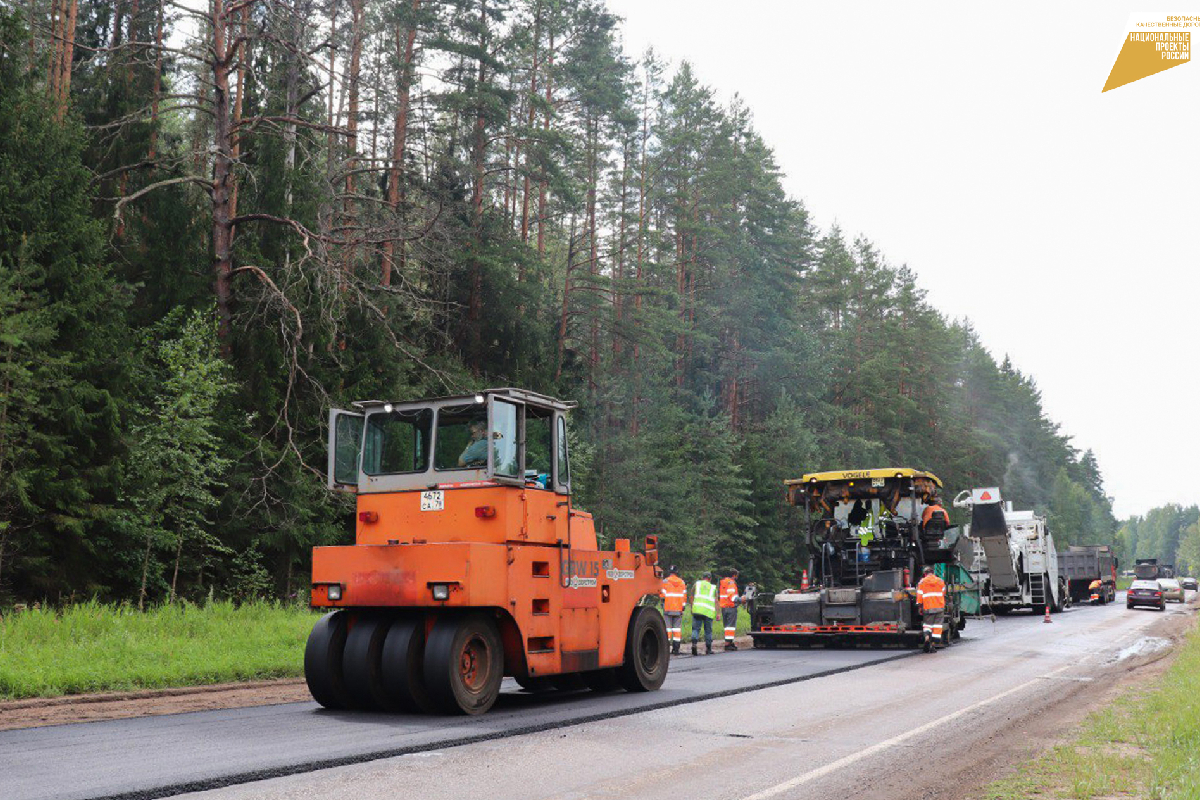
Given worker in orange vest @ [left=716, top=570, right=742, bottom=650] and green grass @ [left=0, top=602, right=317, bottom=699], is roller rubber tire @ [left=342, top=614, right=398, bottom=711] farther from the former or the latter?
worker in orange vest @ [left=716, top=570, right=742, bottom=650]

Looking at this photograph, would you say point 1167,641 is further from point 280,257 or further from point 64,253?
point 64,253

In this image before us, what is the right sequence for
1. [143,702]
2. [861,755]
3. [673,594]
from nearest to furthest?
[861,755], [143,702], [673,594]

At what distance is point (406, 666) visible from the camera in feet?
33.9

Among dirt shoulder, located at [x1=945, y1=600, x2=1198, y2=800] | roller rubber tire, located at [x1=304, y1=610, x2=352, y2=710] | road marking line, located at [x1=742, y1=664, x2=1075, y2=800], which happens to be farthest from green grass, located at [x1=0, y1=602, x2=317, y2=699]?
dirt shoulder, located at [x1=945, y1=600, x2=1198, y2=800]

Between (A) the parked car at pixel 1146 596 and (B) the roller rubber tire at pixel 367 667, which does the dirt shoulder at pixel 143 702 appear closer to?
(B) the roller rubber tire at pixel 367 667

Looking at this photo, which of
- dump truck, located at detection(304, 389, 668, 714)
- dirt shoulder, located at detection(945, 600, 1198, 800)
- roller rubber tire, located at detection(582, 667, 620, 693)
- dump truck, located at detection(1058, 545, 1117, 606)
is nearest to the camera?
dirt shoulder, located at detection(945, 600, 1198, 800)

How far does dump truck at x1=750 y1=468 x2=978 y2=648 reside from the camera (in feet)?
67.2

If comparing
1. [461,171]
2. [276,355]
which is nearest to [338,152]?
[461,171]

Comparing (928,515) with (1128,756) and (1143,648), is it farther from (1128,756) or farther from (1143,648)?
(1128,756)

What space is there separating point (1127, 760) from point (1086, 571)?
41.9 metres

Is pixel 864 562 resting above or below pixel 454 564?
above

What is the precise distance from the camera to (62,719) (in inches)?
389

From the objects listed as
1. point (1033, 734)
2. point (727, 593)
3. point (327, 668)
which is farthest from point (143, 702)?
point (727, 593)

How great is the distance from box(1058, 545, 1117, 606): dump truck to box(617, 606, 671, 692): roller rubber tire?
110 feet
